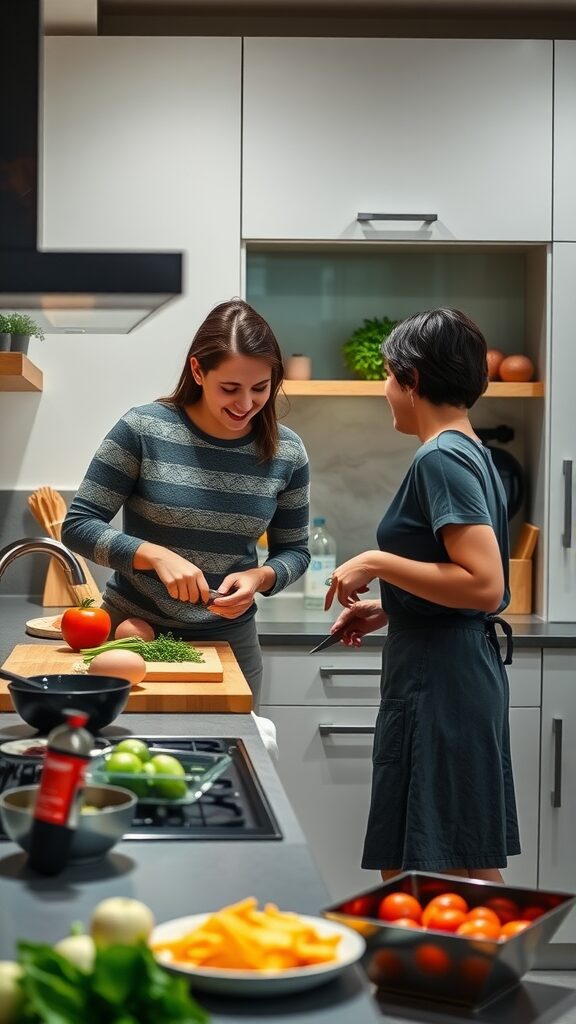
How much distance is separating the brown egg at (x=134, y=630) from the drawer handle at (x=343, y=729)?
0.90 meters

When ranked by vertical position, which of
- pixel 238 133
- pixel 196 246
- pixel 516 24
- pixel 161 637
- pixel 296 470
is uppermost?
pixel 516 24

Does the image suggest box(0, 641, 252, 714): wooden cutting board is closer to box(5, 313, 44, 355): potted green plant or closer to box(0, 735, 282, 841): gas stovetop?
box(0, 735, 282, 841): gas stovetop

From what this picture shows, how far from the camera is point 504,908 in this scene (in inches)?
46.6

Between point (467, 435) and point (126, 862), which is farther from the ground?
point (467, 435)

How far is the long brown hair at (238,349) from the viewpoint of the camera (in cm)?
244

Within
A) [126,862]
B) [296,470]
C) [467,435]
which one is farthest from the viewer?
[296,470]

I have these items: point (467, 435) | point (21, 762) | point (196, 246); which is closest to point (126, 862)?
point (21, 762)

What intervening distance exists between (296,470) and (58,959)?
1835 mm

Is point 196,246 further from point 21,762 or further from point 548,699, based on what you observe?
point 21,762

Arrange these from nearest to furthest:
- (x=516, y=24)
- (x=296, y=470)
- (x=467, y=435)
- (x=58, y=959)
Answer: (x=58, y=959)
(x=467, y=435)
(x=296, y=470)
(x=516, y=24)

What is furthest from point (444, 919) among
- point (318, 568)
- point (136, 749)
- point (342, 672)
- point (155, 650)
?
point (318, 568)

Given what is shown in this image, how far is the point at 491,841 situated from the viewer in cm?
220

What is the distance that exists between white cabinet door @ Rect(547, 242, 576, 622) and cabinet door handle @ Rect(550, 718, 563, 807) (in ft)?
1.07

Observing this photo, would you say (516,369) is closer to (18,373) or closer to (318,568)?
(318,568)
